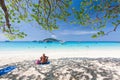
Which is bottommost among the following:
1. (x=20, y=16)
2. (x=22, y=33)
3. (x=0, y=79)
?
(x=0, y=79)

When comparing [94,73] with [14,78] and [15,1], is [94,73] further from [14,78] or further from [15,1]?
[15,1]

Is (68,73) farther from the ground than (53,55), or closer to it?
closer to it

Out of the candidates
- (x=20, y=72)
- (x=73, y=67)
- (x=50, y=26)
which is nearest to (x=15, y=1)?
(x=50, y=26)

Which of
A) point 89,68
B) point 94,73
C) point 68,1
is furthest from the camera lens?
point 89,68

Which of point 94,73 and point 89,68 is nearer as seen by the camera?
point 94,73

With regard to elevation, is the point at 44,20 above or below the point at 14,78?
above

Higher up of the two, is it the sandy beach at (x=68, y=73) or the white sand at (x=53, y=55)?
the white sand at (x=53, y=55)

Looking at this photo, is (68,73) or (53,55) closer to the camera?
(68,73)

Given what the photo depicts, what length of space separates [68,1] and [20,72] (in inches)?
220

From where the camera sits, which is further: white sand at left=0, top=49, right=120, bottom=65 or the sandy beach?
white sand at left=0, top=49, right=120, bottom=65

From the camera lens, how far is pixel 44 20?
14.0 m

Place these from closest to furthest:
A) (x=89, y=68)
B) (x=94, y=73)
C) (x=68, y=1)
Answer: (x=68, y=1), (x=94, y=73), (x=89, y=68)

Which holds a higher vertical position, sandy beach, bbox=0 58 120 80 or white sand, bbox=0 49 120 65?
white sand, bbox=0 49 120 65

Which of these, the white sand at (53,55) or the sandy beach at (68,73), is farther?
the white sand at (53,55)
